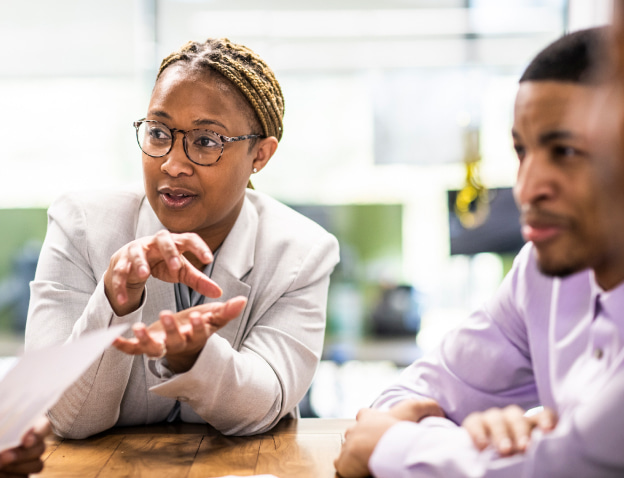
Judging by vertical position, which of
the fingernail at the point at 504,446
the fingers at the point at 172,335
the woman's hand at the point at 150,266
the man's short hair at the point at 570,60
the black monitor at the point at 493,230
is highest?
the man's short hair at the point at 570,60

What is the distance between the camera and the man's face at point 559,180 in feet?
2.80

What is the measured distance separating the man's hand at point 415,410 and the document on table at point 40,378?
51cm

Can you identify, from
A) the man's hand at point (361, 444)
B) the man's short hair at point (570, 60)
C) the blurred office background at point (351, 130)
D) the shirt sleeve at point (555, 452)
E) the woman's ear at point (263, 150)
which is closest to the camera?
the shirt sleeve at point (555, 452)

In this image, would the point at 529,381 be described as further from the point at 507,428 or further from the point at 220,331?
the point at 220,331

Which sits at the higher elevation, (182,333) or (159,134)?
(159,134)

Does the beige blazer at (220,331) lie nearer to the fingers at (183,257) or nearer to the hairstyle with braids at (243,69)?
the fingers at (183,257)

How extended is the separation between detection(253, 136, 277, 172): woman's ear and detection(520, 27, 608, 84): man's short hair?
823 mm

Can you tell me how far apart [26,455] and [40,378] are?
0.62 ft

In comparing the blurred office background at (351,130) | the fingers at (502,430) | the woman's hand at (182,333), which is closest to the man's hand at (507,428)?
the fingers at (502,430)

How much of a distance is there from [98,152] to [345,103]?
1.48 m

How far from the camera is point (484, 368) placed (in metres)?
1.24

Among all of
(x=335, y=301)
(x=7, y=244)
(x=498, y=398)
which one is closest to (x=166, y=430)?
(x=498, y=398)

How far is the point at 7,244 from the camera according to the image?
13.1 ft

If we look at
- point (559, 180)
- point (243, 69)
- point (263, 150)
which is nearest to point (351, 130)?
point (263, 150)
